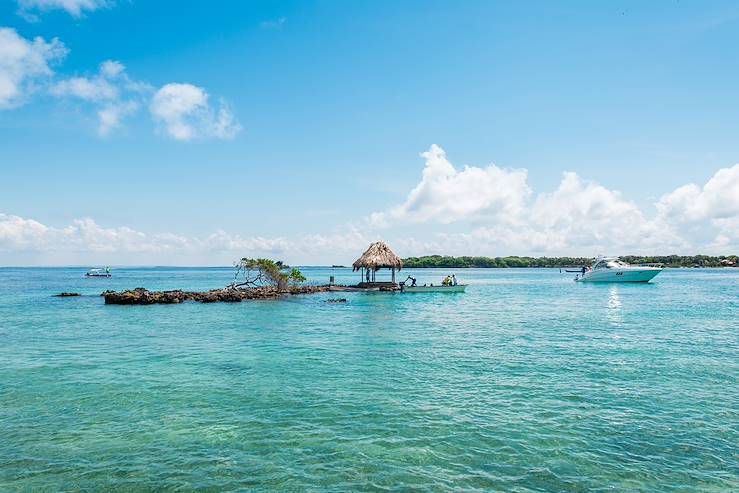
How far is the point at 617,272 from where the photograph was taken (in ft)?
267

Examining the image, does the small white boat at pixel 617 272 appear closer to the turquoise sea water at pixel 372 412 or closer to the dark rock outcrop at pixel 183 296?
the dark rock outcrop at pixel 183 296

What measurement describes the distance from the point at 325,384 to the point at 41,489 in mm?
7991

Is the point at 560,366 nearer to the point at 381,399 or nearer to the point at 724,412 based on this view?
the point at 724,412

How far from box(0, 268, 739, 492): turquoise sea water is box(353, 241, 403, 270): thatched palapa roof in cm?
3165

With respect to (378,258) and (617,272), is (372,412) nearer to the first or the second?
(378,258)

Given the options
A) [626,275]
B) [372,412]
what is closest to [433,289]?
[626,275]

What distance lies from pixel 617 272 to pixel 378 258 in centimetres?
4679

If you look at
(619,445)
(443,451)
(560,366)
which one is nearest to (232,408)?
(443,451)

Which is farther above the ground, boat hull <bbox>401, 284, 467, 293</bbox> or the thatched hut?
the thatched hut

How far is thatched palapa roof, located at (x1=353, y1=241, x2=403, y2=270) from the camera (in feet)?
189

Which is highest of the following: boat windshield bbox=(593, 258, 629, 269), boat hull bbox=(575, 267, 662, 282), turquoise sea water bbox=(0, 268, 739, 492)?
boat windshield bbox=(593, 258, 629, 269)

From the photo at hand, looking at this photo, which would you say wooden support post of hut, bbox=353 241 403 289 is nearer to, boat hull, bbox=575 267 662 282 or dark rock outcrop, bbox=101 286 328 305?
dark rock outcrop, bbox=101 286 328 305

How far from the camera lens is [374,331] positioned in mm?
27172

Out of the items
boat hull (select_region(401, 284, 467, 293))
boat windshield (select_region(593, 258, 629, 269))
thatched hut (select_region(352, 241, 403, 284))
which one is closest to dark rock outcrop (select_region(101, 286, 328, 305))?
thatched hut (select_region(352, 241, 403, 284))
